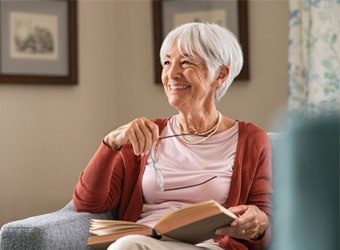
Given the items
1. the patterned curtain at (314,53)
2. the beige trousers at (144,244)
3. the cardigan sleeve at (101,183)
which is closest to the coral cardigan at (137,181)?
the cardigan sleeve at (101,183)

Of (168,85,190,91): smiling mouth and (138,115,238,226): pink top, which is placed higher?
(168,85,190,91): smiling mouth

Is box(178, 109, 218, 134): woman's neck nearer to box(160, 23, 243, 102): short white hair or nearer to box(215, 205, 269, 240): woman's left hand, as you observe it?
box(160, 23, 243, 102): short white hair

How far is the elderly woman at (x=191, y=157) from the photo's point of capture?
195cm

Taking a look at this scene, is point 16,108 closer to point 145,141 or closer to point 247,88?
point 247,88

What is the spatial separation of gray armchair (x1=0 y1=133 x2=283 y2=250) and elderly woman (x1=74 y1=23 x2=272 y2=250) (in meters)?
A: 0.10

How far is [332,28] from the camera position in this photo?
8.93 ft

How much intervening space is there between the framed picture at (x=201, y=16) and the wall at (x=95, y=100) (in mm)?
44

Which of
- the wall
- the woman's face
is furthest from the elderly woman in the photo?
the wall

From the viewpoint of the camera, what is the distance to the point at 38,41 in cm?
316

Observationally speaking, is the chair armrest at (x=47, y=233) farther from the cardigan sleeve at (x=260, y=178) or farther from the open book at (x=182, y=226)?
the cardigan sleeve at (x=260, y=178)

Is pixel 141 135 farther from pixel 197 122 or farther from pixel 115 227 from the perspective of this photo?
pixel 197 122

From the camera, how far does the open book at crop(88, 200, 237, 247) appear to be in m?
1.44

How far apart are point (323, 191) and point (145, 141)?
3.48 ft

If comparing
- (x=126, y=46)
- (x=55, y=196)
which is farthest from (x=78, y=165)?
(x=126, y=46)
